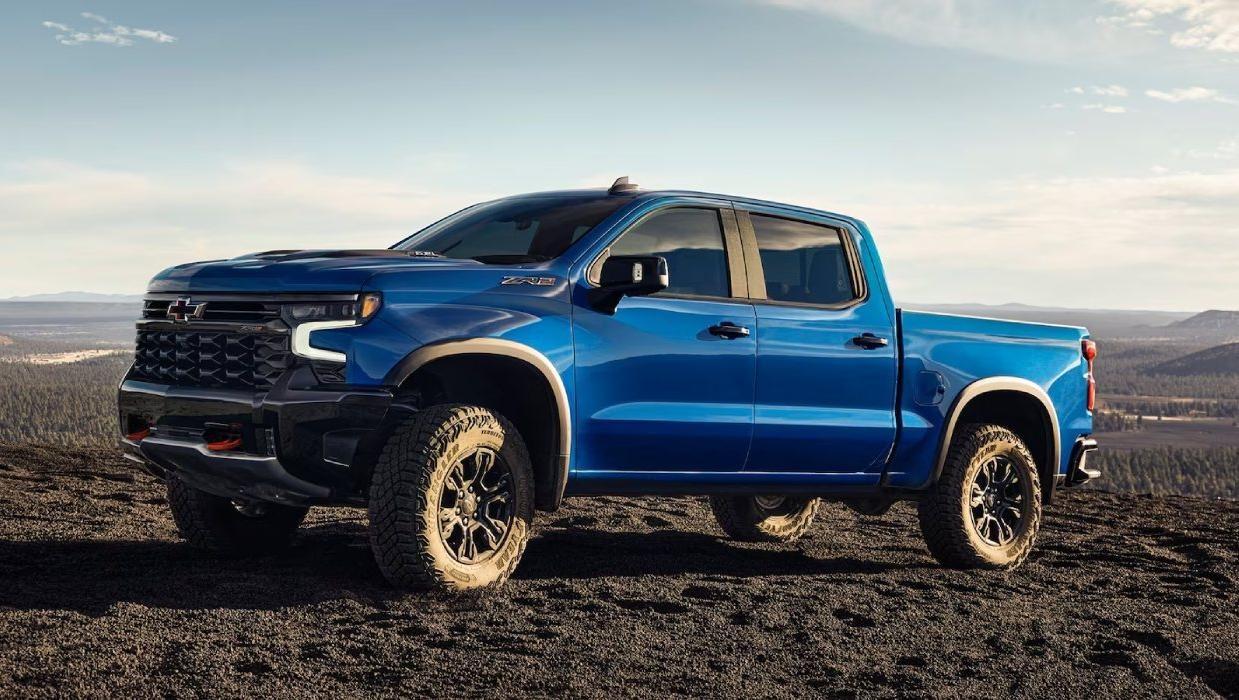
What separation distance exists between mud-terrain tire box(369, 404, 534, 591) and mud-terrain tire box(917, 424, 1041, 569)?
2.99 metres

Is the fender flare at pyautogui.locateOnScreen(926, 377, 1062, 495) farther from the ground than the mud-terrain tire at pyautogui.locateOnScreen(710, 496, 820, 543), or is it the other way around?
the fender flare at pyautogui.locateOnScreen(926, 377, 1062, 495)

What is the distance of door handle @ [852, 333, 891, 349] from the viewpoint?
736cm

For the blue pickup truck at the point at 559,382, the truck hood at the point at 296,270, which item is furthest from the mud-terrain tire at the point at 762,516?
the truck hood at the point at 296,270

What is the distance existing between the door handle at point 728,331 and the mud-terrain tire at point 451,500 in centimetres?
124

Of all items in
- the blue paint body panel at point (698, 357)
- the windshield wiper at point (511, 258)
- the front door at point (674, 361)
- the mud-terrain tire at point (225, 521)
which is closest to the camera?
the blue paint body panel at point (698, 357)

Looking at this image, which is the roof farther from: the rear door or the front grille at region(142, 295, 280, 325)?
the front grille at region(142, 295, 280, 325)

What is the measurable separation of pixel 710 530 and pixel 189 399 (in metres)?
4.85

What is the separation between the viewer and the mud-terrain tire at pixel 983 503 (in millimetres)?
7898

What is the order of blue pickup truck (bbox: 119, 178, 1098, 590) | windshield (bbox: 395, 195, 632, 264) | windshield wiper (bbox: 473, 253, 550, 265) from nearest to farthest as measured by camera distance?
1. blue pickup truck (bbox: 119, 178, 1098, 590)
2. windshield wiper (bbox: 473, 253, 550, 265)
3. windshield (bbox: 395, 195, 632, 264)

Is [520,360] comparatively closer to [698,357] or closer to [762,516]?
[698,357]

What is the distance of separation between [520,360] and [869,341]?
2.38 meters

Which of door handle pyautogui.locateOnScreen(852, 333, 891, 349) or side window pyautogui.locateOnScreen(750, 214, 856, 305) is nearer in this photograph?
side window pyautogui.locateOnScreen(750, 214, 856, 305)

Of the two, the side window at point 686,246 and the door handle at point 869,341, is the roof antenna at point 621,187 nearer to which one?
the side window at point 686,246

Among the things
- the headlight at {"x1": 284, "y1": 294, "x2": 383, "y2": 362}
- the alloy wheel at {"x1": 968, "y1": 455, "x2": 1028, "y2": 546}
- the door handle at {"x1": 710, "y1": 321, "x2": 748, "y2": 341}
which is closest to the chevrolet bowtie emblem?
the headlight at {"x1": 284, "y1": 294, "x2": 383, "y2": 362}
